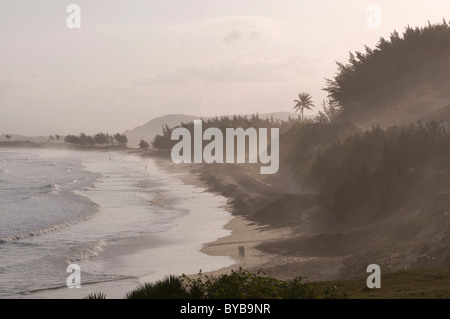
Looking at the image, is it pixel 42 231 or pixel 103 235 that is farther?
pixel 42 231

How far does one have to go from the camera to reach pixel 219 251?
3572cm

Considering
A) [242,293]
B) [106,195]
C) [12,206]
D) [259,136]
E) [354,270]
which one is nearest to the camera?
[242,293]

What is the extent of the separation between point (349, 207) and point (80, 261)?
60.9 feet

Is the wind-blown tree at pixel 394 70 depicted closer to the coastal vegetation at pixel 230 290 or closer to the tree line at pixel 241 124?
the tree line at pixel 241 124

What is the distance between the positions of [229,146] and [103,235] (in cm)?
9083

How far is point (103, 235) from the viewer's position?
42094 millimetres

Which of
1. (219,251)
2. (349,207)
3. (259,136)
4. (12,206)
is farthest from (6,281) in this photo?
(259,136)

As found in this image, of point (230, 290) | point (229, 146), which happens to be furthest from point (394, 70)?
point (230, 290)

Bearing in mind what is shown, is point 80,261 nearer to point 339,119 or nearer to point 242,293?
point 242,293

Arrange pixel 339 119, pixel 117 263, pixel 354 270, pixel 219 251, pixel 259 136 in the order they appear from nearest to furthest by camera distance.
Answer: pixel 354 270
pixel 117 263
pixel 219 251
pixel 339 119
pixel 259 136

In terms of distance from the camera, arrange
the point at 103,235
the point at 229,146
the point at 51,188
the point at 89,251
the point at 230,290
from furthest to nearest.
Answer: the point at 229,146 < the point at 51,188 < the point at 103,235 < the point at 89,251 < the point at 230,290

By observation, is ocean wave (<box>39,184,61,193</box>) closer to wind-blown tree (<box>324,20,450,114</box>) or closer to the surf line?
the surf line

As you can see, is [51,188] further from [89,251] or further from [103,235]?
[89,251]

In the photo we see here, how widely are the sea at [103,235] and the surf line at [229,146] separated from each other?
1933 centimetres
